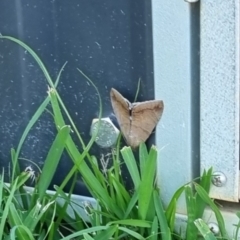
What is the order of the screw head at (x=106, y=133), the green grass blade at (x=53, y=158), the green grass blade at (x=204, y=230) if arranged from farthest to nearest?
the screw head at (x=106, y=133), the green grass blade at (x=53, y=158), the green grass blade at (x=204, y=230)

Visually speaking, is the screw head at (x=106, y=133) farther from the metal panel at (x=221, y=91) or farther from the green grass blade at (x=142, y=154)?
the metal panel at (x=221, y=91)

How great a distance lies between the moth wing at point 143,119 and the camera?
132 centimetres

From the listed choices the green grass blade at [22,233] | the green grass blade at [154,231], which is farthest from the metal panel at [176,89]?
the green grass blade at [22,233]

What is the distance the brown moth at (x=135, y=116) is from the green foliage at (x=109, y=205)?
4 centimetres

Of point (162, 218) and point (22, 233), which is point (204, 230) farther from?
point (22, 233)

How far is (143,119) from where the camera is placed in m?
1.34

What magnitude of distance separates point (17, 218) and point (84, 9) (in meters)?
0.47

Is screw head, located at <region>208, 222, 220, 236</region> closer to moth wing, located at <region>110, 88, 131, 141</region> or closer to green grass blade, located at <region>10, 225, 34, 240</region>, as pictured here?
moth wing, located at <region>110, 88, 131, 141</region>

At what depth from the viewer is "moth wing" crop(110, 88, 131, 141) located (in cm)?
135

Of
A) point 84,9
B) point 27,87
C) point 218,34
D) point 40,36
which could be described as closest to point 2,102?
point 27,87

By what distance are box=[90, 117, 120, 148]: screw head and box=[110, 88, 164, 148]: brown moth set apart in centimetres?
2

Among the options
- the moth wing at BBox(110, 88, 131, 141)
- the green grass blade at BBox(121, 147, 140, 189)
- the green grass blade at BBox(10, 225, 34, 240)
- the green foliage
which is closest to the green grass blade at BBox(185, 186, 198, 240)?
the green foliage

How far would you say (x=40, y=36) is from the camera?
143cm

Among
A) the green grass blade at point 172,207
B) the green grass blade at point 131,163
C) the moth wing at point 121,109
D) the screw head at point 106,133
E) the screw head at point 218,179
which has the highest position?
the moth wing at point 121,109
